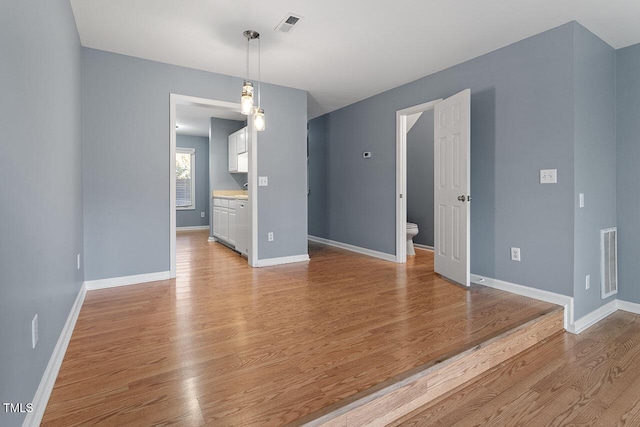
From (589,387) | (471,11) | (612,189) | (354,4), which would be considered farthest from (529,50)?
(589,387)

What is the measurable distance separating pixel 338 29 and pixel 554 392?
2990 millimetres

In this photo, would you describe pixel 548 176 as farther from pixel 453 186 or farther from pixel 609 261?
pixel 609 261

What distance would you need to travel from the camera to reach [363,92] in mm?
4672

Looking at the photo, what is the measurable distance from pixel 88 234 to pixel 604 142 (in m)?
4.87

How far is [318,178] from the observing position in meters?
6.22

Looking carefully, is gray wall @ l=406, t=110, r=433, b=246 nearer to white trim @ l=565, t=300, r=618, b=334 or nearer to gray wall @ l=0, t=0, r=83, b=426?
white trim @ l=565, t=300, r=618, b=334

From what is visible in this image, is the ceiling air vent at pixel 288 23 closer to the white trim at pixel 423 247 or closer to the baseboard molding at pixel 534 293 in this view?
the baseboard molding at pixel 534 293

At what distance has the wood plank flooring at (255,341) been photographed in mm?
1488

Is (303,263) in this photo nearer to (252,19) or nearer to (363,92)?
(363,92)

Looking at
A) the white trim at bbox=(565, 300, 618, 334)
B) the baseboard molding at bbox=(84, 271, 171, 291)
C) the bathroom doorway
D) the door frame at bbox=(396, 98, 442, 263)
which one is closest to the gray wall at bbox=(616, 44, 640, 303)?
the white trim at bbox=(565, 300, 618, 334)

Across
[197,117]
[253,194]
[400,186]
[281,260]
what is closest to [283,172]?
[253,194]

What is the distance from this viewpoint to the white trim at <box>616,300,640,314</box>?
3.00 metres

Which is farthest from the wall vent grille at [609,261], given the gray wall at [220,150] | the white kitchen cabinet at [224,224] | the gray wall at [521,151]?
the gray wall at [220,150]

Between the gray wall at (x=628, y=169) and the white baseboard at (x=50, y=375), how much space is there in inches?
169
